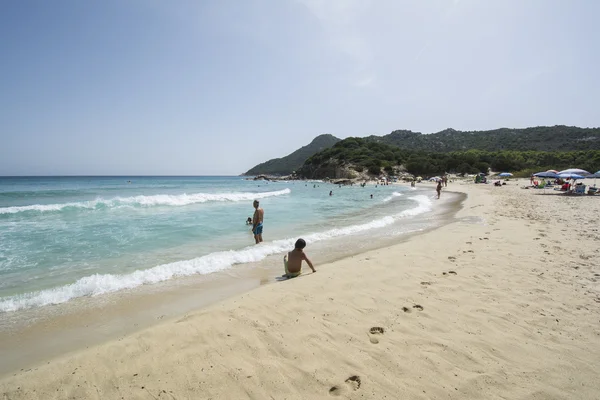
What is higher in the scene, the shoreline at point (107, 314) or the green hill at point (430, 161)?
the green hill at point (430, 161)

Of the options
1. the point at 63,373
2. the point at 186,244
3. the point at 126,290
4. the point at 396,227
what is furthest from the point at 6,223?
the point at 396,227

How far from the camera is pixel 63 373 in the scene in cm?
322

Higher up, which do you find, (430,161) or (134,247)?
(430,161)

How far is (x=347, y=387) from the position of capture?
2.83 meters

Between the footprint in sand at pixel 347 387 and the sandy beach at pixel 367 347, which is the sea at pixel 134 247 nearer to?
the sandy beach at pixel 367 347

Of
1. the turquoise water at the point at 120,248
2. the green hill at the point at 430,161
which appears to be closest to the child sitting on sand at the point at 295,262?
the turquoise water at the point at 120,248

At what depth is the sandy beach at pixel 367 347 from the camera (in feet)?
9.37

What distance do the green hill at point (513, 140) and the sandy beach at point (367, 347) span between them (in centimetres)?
11101

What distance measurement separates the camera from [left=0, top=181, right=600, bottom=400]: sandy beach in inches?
112

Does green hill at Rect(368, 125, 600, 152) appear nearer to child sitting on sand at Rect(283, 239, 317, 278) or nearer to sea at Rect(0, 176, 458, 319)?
sea at Rect(0, 176, 458, 319)

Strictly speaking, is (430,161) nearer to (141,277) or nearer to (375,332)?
(141,277)

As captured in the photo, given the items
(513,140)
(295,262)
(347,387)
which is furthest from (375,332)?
(513,140)

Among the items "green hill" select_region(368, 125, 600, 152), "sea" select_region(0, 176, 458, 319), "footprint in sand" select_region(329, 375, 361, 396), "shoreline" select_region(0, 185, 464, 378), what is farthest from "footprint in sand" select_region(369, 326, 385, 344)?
"green hill" select_region(368, 125, 600, 152)

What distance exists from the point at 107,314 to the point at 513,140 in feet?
434
